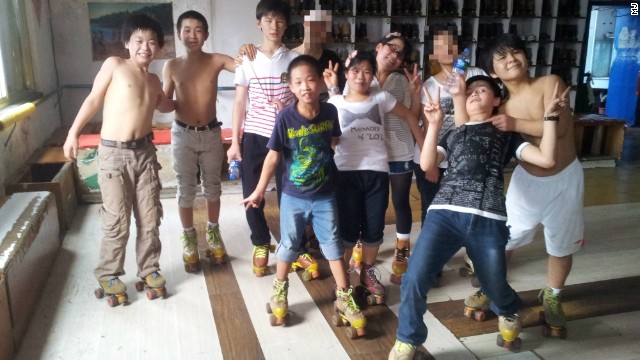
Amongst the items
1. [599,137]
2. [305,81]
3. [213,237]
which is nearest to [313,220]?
[305,81]

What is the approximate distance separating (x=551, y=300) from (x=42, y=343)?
2.34 meters

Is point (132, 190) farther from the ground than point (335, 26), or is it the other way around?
point (335, 26)

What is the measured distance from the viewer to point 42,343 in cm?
227

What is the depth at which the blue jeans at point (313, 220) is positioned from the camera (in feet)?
7.61

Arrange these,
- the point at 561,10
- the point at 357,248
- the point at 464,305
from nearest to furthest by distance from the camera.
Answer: the point at 464,305 → the point at 357,248 → the point at 561,10

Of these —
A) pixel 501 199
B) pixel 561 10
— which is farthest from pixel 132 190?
pixel 561 10

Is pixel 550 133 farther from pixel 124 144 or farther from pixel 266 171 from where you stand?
pixel 124 144

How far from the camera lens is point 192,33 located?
8.97 ft

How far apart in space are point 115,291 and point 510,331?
191 centimetres

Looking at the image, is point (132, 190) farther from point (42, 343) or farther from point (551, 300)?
point (551, 300)

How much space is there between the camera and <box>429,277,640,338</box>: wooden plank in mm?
2441

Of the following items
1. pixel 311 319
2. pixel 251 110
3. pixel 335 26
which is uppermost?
pixel 335 26

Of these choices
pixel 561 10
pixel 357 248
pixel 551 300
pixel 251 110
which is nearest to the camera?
pixel 551 300

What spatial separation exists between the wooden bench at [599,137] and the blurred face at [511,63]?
14.5ft
